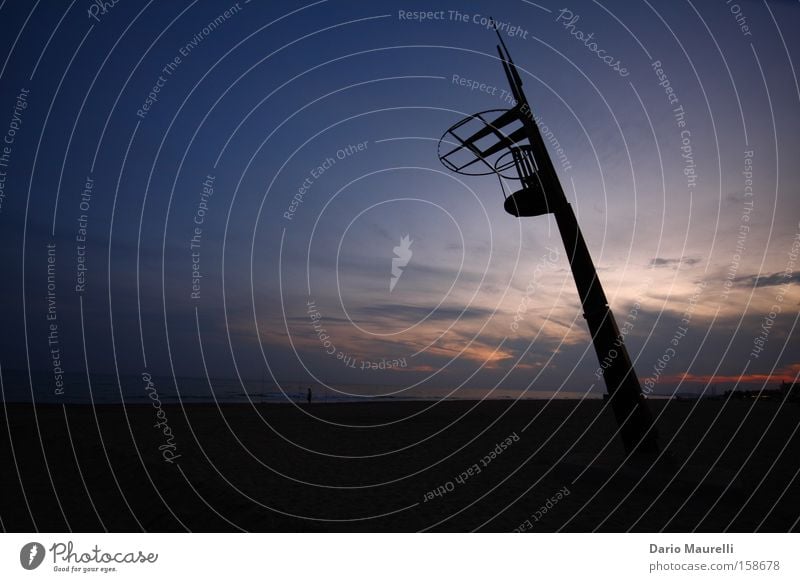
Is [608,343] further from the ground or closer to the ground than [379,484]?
further from the ground

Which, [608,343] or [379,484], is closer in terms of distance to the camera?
[608,343]

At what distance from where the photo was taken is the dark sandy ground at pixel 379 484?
9.70m

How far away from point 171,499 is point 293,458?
6389mm

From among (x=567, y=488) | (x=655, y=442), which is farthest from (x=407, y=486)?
(x=655, y=442)

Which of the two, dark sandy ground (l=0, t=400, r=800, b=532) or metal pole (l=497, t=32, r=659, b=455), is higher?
metal pole (l=497, t=32, r=659, b=455)

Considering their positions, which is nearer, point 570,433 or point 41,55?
point 41,55

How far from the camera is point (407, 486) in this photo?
12.9 m

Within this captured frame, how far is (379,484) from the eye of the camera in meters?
13.2

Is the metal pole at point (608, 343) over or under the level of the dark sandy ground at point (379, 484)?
over

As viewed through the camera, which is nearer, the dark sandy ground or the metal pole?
the dark sandy ground

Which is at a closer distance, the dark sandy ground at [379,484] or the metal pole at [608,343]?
the dark sandy ground at [379,484]

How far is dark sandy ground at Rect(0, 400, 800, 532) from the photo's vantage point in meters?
9.70
